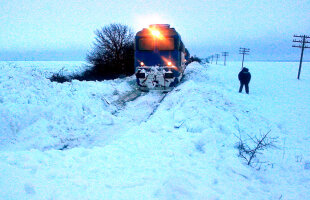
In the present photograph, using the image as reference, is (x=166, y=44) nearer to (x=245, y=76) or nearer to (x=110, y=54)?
(x=245, y=76)

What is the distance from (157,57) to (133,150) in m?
9.37

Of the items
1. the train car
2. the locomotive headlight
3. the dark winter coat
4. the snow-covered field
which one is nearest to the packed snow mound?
the snow-covered field

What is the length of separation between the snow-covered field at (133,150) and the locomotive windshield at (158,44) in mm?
4921

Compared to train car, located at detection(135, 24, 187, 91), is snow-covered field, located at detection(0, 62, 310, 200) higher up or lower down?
lower down

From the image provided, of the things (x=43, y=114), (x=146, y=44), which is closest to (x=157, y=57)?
(x=146, y=44)

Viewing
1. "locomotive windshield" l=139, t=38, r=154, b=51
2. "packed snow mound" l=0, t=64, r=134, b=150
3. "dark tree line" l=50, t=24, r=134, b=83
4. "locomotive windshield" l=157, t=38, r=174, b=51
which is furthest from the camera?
"dark tree line" l=50, t=24, r=134, b=83

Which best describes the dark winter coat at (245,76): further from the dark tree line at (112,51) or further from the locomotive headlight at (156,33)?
the dark tree line at (112,51)

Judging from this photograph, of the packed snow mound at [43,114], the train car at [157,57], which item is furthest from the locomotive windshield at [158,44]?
the packed snow mound at [43,114]

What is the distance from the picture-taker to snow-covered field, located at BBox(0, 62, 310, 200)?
2.93 meters

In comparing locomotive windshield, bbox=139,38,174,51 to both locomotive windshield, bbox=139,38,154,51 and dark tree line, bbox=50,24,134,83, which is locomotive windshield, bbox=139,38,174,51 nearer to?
locomotive windshield, bbox=139,38,154,51

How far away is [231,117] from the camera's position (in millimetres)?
7156

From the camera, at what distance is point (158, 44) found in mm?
12883

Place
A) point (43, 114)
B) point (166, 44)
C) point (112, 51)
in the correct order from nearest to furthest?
point (43, 114) → point (166, 44) → point (112, 51)

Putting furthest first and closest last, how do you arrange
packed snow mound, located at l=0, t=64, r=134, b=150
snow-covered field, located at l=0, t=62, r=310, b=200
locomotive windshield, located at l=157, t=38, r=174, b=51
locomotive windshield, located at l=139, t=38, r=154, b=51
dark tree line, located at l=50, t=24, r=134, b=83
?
dark tree line, located at l=50, t=24, r=134, b=83, locomotive windshield, located at l=139, t=38, r=154, b=51, locomotive windshield, located at l=157, t=38, r=174, b=51, packed snow mound, located at l=0, t=64, r=134, b=150, snow-covered field, located at l=0, t=62, r=310, b=200
